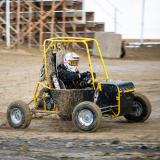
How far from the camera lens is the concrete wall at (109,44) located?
24766 millimetres

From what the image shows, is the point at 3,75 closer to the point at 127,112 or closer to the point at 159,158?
the point at 127,112

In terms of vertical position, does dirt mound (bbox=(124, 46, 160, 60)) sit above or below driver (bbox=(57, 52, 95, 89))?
below

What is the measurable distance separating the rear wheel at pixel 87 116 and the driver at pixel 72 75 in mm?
698

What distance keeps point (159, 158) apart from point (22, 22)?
1885 centimetres

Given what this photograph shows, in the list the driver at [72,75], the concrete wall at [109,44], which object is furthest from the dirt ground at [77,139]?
the concrete wall at [109,44]

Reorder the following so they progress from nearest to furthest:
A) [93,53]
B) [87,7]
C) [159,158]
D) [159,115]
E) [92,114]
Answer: [159,158] < [92,114] < [159,115] < [93,53] < [87,7]

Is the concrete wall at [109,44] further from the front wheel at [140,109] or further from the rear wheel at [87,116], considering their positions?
the rear wheel at [87,116]

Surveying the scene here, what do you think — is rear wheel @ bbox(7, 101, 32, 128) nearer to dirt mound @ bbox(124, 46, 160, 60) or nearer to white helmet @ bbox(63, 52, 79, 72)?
white helmet @ bbox(63, 52, 79, 72)

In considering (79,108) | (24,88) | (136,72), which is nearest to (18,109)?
(79,108)

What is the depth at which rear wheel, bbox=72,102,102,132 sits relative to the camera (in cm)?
995

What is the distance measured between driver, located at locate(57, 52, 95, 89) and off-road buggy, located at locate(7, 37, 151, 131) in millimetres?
102

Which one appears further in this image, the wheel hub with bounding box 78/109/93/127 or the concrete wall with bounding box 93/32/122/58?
the concrete wall with bounding box 93/32/122/58

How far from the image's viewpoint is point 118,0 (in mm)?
28625

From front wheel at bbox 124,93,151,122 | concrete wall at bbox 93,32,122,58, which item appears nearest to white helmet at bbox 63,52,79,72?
front wheel at bbox 124,93,151,122
